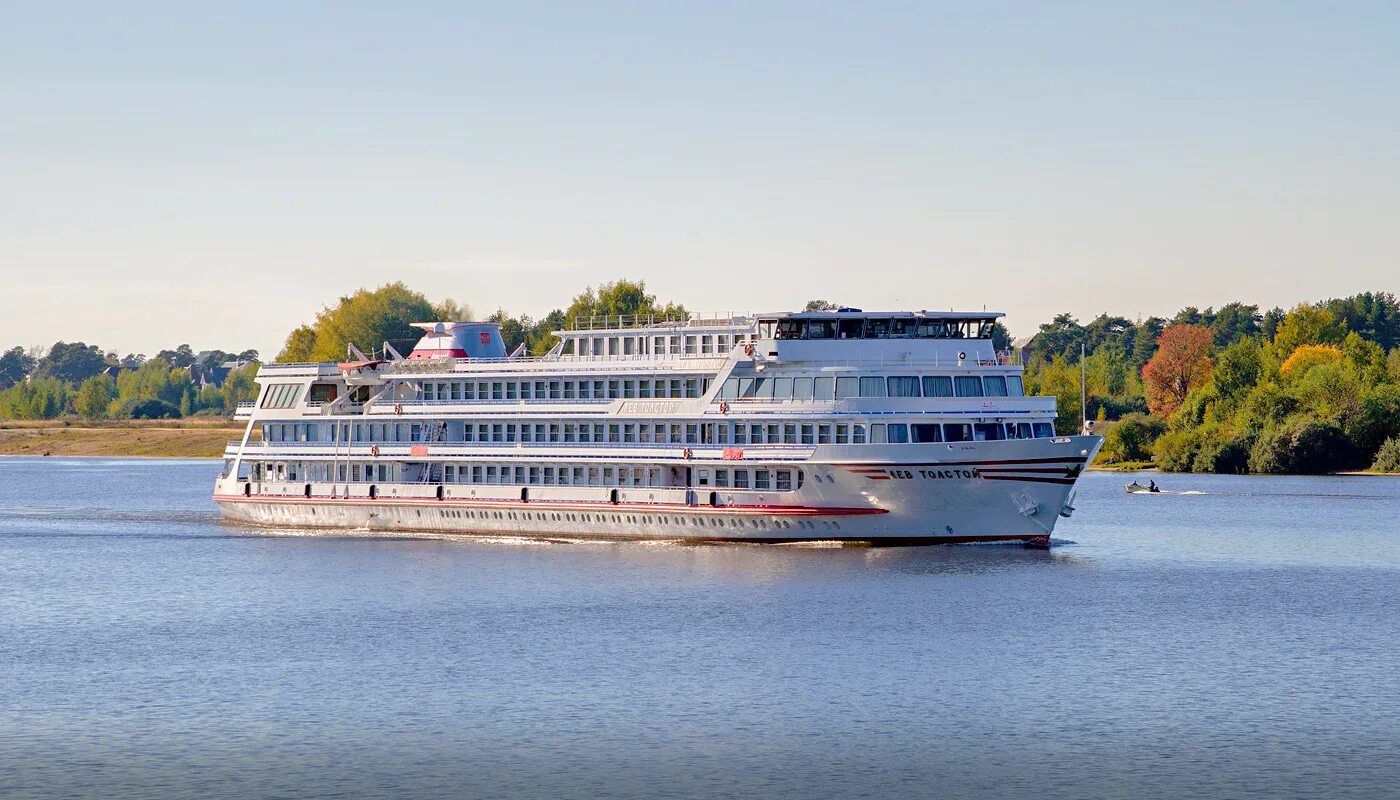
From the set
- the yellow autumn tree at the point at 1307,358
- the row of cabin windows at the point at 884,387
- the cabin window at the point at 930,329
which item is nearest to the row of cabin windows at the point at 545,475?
the row of cabin windows at the point at 884,387

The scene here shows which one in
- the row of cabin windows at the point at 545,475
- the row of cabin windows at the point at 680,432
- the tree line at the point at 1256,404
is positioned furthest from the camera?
the tree line at the point at 1256,404

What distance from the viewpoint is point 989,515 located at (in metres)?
65.9

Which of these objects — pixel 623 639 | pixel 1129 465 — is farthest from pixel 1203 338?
pixel 623 639

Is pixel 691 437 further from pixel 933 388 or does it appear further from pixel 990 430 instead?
pixel 990 430

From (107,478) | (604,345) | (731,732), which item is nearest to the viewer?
(731,732)

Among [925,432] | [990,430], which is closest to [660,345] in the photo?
[925,432]

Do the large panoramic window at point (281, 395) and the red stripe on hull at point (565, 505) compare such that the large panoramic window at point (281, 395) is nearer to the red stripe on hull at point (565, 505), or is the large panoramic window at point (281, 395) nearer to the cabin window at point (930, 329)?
the red stripe on hull at point (565, 505)

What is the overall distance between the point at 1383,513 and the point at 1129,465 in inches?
2382

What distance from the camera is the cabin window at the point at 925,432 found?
215 ft

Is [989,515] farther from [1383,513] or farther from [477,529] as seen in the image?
[1383,513]

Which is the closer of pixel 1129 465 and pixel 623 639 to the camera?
pixel 623 639

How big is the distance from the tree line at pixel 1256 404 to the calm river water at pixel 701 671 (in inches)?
2528

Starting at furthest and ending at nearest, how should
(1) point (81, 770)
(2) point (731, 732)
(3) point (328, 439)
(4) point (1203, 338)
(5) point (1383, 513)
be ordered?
(4) point (1203, 338) → (5) point (1383, 513) → (3) point (328, 439) → (2) point (731, 732) → (1) point (81, 770)

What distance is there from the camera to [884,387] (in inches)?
2625
